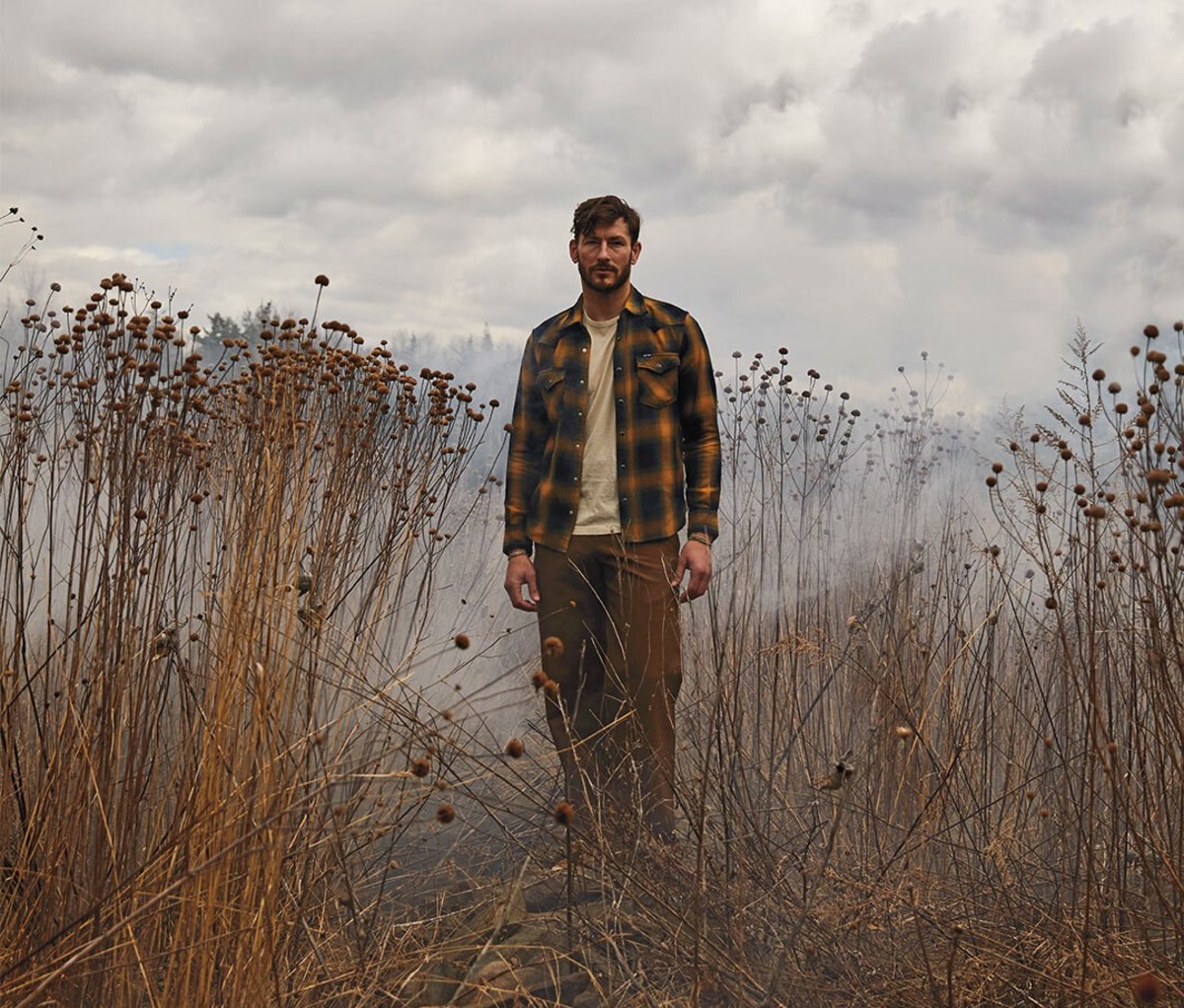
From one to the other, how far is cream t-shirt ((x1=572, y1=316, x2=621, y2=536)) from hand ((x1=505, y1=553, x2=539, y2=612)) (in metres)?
0.21

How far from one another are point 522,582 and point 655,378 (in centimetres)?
74

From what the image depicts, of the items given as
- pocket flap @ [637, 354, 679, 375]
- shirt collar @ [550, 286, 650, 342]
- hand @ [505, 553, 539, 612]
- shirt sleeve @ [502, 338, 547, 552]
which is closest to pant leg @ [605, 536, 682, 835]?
hand @ [505, 553, 539, 612]

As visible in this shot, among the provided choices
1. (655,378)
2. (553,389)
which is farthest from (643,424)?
(553,389)

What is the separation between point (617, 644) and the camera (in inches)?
127

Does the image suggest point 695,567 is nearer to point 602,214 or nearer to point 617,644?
point 617,644

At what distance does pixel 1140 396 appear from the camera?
1.84m

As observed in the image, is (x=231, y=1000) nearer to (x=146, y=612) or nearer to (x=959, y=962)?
(x=146, y=612)

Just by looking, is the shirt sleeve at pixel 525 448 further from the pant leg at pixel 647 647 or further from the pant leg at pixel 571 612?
the pant leg at pixel 647 647

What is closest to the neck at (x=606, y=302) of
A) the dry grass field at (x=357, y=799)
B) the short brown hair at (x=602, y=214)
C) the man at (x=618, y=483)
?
the man at (x=618, y=483)

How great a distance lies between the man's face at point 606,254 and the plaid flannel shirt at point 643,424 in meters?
0.12

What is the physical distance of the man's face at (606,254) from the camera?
320 centimetres

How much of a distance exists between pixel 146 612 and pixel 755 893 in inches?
58.7

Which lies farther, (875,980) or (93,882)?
(875,980)

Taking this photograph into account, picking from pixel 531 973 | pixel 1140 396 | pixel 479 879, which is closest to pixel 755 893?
pixel 531 973
